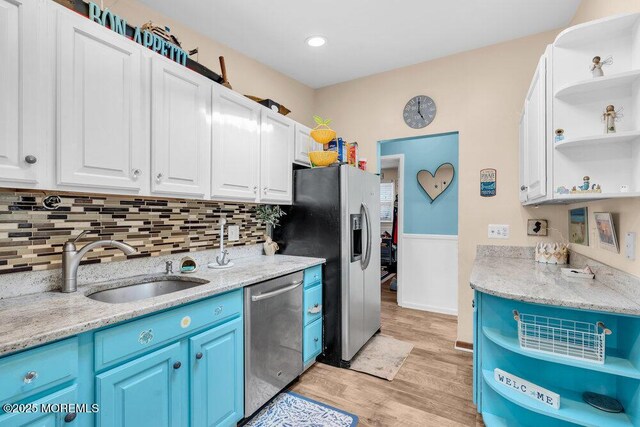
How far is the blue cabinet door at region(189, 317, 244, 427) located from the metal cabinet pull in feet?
3.28

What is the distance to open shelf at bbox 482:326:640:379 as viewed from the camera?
131 cm

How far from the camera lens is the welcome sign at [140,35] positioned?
147cm

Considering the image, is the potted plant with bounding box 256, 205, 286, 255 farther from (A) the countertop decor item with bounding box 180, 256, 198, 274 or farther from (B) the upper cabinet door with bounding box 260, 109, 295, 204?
(A) the countertop decor item with bounding box 180, 256, 198, 274

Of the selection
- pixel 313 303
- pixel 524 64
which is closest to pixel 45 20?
pixel 313 303

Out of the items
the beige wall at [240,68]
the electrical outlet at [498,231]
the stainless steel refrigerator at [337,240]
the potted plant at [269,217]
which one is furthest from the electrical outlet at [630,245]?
the beige wall at [240,68]

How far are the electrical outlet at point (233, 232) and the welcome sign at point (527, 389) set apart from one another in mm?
2015

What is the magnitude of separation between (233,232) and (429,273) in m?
2.65

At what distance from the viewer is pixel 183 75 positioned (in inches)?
70.6

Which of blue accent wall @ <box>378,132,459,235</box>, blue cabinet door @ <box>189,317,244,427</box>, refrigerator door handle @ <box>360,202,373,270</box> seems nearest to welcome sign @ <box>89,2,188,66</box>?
blue cabinet door @ <box>189,317,244,427</box>

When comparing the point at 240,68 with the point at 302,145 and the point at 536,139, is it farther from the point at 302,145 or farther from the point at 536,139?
the point at 536,139

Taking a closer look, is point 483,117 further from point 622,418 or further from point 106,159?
point 106,159

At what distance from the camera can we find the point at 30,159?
3.93ft

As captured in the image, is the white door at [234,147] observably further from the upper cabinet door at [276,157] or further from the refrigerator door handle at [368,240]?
the refrigerator door handle at [368,240]

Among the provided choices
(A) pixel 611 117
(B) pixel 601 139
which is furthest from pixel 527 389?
(A) pixel 611 117
